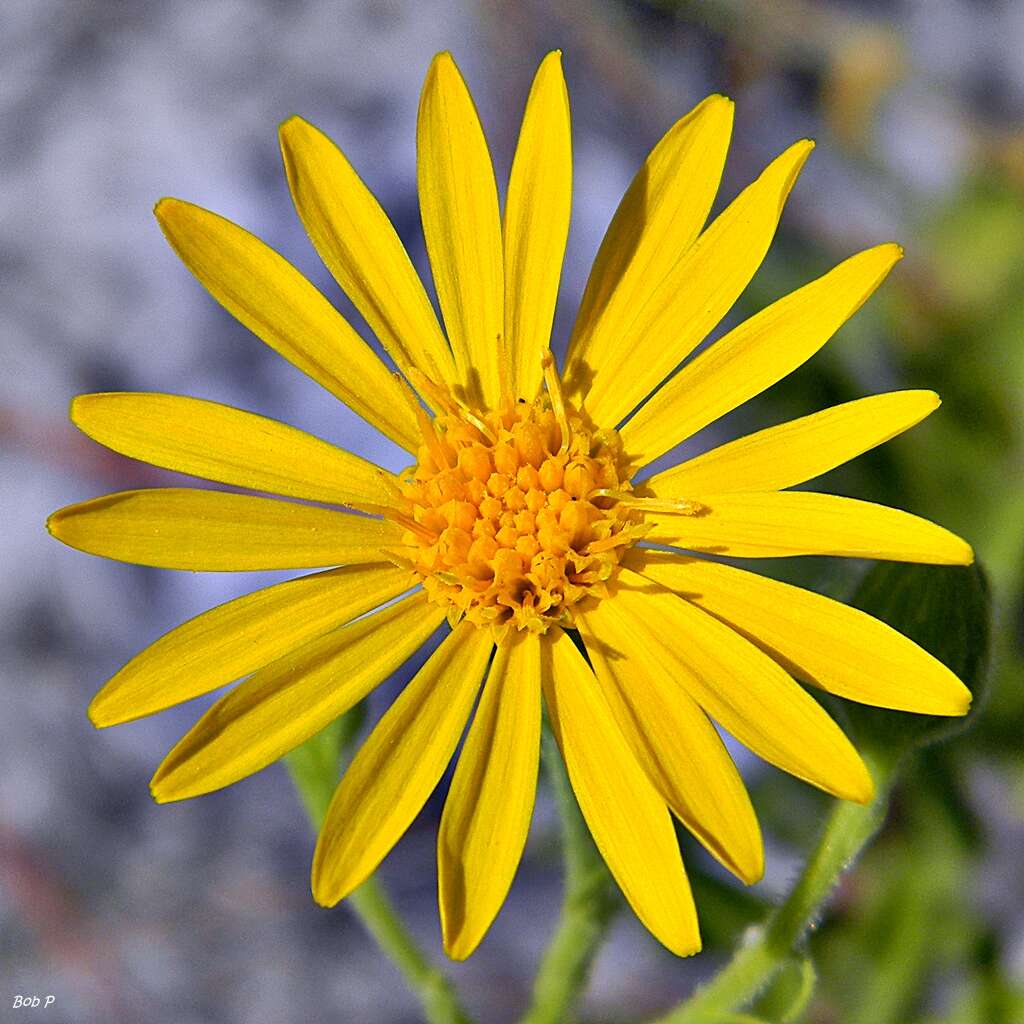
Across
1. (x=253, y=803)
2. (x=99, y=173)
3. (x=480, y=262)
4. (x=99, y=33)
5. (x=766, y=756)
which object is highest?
(x=99, y=33)

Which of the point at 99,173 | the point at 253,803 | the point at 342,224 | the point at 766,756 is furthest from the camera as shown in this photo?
the point at 99,173

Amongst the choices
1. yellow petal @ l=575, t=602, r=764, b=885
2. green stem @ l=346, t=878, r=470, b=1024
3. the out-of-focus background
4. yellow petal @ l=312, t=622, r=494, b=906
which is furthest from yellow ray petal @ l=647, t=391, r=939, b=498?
the out-of-focus background

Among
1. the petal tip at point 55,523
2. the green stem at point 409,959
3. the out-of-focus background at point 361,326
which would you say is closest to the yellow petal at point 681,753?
the green stem at point 409,959

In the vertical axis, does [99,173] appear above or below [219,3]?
below

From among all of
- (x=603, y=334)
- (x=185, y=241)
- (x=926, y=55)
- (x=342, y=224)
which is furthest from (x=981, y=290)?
(x=185, y=241)

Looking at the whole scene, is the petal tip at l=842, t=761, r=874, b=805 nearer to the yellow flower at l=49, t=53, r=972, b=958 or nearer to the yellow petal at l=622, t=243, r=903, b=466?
the yellow flower at l=49, t=53, r=972, b=958

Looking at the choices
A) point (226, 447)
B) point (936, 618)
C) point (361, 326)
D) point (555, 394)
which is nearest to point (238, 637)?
point (226, 447)

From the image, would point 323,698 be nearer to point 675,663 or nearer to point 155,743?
point 675,663
